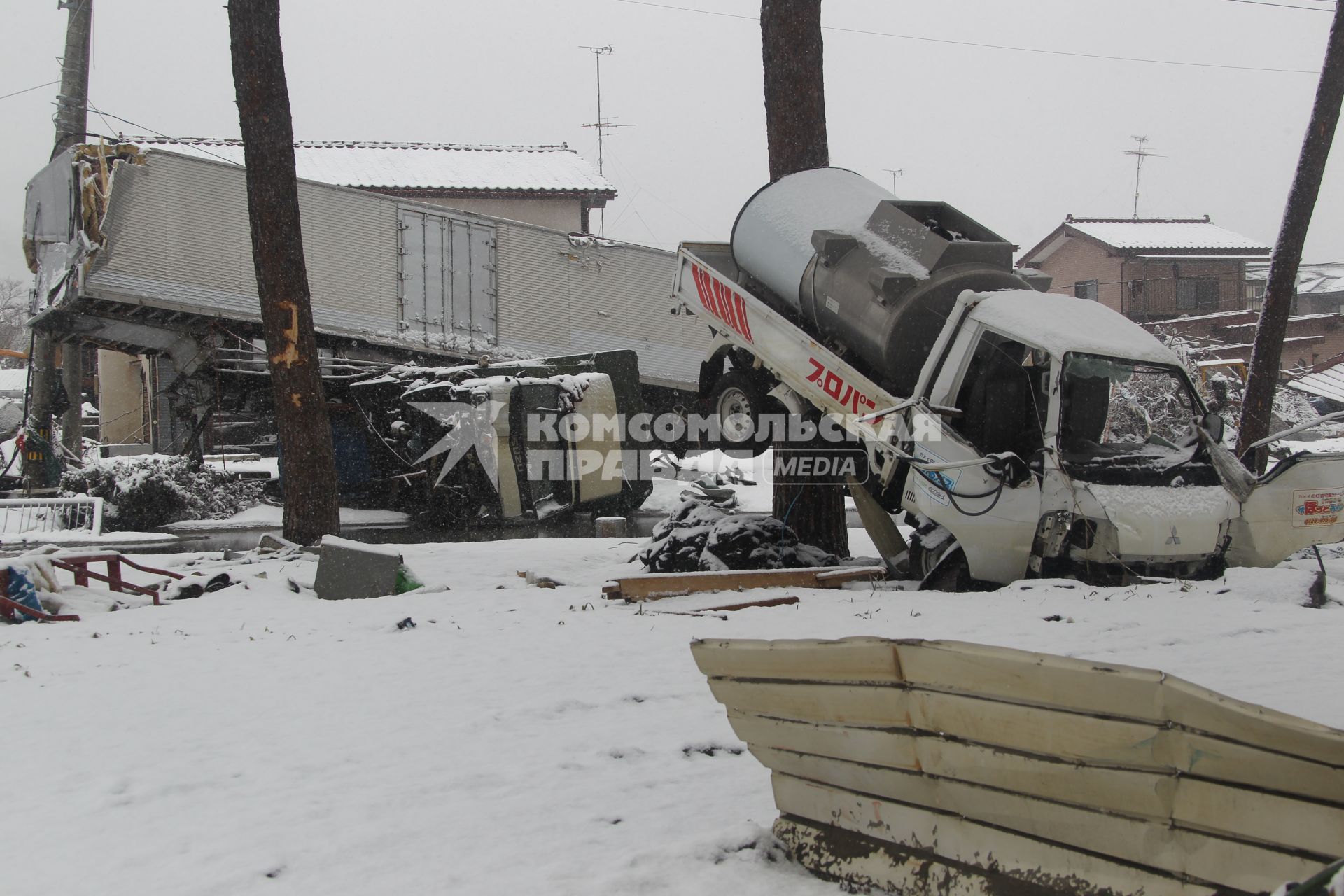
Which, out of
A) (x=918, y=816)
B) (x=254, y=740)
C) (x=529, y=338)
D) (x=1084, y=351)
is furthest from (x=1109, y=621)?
(x=529, y=338)

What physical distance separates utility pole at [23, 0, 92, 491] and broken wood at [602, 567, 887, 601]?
1233 cm

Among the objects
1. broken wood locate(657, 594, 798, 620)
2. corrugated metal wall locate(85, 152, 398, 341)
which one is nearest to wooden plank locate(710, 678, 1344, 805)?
broken wood locate(657, 594, 798, 620)

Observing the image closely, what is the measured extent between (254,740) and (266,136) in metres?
6.51

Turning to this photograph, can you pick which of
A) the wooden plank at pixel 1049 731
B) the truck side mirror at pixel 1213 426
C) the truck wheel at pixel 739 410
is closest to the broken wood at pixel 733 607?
the truck wheel at pixel 739 410

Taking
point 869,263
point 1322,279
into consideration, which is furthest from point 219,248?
point 1322,279

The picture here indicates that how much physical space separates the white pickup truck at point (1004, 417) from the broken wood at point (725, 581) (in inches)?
24.8

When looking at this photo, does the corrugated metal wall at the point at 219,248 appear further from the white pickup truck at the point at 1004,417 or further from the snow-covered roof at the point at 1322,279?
the snow-covered roof at the point at 1322,279

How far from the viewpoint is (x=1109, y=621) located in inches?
223

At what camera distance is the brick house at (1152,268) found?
3722 centimetres

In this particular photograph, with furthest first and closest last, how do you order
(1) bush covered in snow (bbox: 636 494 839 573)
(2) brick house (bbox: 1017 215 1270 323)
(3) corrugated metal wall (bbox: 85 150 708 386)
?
(2) brick house (bbox: 1017 215 1270 323) < (3) corrugated metal wall (bbox: 85 150 708 386) < (1) bush covered in snow (bbox: 636 494 839 573)

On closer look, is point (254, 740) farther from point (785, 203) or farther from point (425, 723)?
point (785, 203)

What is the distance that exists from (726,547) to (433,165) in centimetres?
2334

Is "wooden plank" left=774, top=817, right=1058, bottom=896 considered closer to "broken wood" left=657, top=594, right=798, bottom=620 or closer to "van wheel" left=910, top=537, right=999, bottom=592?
"broken wood" left=657, top=594, right=798, bottom=620

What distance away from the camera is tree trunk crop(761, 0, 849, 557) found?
9156 mm
